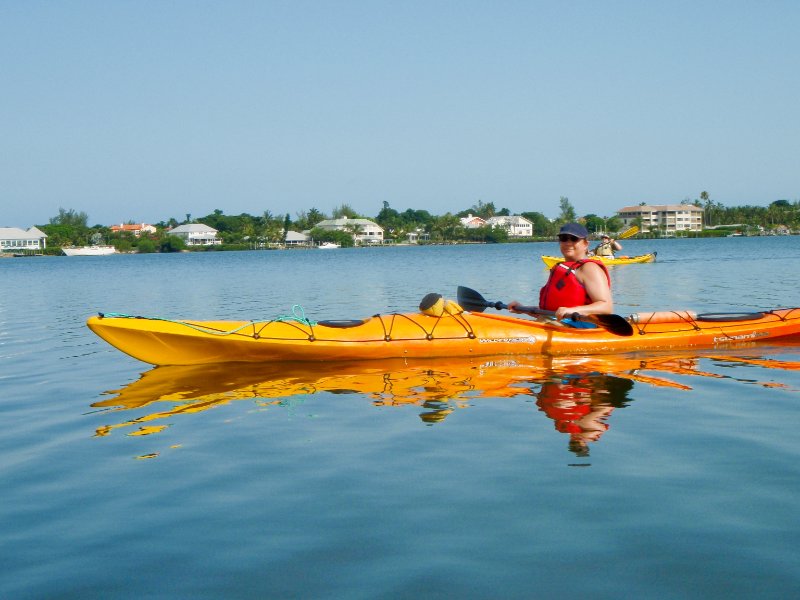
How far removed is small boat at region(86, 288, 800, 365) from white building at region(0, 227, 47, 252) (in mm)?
124160

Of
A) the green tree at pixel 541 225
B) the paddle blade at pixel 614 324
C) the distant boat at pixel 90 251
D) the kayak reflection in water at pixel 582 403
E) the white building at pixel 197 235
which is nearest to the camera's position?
the kayak reflection in water at pixel 582 403

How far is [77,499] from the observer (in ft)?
14.7

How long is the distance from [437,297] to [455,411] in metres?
2.56

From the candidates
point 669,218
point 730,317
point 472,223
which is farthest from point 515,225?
point 730,317

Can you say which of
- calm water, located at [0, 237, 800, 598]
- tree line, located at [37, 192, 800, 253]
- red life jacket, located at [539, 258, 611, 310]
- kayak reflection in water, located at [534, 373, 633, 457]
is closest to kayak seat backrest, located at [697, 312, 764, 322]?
calm water, located at [0, 237, 800, 598]

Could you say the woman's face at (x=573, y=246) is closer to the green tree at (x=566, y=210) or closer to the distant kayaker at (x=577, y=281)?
the distant kayaker at (x=577, y=281)

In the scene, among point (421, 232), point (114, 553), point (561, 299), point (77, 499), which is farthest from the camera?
point (421, 232)

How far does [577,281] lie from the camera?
26.9ft

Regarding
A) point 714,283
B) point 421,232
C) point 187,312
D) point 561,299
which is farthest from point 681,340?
point 421,232

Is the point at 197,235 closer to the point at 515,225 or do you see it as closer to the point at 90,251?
the point at 90,251

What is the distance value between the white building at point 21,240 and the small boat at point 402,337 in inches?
4888

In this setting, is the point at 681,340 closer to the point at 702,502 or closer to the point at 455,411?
the point at 455,411

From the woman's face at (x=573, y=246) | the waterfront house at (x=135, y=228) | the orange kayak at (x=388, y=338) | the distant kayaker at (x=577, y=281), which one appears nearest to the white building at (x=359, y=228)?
the waterfront house at (x=135, y=228)

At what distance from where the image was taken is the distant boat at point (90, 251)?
11681 cm
